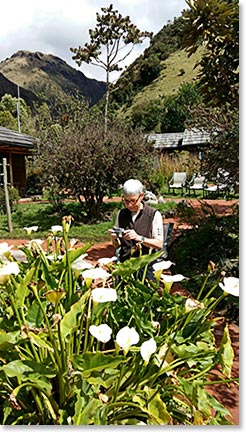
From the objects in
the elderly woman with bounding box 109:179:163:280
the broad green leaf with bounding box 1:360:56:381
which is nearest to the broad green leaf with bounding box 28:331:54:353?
the broad green leaf with bounding box 1:360:56:381

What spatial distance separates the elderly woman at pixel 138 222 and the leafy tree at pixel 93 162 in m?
5.08

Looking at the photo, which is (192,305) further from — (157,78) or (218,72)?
(157,78)

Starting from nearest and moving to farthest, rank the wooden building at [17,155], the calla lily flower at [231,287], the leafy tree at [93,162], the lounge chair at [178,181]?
1. the calla lily flower at [231,287]
2. the leafy tree at [93,162]
3. the lounge chair at [178,181]
4. the wooden building at [17,155]

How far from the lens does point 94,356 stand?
3.54 feet

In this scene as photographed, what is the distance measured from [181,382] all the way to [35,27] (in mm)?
1891

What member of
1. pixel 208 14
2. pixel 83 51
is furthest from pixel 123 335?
pixel 83 51

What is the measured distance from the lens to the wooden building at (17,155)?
508 inches

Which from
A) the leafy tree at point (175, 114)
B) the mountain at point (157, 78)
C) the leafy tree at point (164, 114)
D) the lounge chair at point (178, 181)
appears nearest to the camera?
the lounge chair at point (178, 181)

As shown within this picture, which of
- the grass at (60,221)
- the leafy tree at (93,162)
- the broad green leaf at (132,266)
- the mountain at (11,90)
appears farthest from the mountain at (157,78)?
the broad green leaf at (132,266)

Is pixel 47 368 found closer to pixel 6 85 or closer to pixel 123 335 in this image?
pixel 123 335

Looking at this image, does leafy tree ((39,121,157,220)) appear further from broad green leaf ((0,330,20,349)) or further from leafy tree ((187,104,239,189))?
broad green leaf ((0,330,20,349))

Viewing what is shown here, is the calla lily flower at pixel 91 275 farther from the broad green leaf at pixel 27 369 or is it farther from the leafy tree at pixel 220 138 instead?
the leafy tree at pixel 220 138

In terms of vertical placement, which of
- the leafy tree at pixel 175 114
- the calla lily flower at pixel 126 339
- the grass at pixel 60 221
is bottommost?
the grass at pixel 60 221

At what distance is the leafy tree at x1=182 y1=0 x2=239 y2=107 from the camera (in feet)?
9.37
